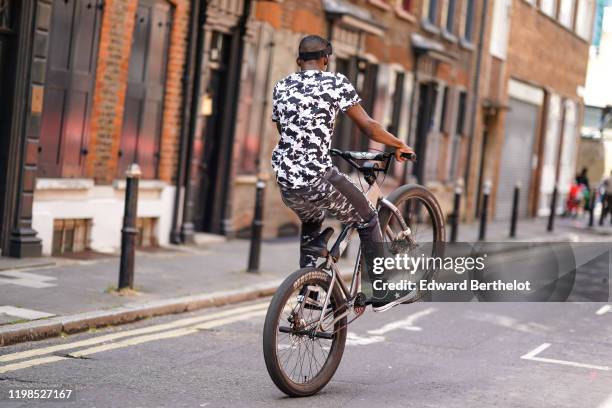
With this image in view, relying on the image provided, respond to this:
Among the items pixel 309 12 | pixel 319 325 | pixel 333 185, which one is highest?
pixel 309 12

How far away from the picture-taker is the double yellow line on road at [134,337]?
7453mm

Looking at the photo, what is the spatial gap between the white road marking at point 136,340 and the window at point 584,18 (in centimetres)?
2976

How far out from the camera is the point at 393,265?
284 inches

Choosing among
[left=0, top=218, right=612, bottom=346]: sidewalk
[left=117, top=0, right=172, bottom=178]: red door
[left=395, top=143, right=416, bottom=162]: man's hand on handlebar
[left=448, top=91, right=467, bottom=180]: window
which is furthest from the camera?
[left=448, top=91, right=467, bottom=180]: window

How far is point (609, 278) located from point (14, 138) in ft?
26.4

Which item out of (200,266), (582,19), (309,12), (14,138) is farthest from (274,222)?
(582,19)

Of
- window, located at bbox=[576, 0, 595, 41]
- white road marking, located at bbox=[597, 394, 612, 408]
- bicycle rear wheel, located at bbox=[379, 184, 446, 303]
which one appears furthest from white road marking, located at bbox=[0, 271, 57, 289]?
window, located at bbox=[576, 0, 595, 41]

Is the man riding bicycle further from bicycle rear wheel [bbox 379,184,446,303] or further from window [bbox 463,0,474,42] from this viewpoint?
window [bbox 463,0,474,42]

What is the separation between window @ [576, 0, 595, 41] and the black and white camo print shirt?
107ft

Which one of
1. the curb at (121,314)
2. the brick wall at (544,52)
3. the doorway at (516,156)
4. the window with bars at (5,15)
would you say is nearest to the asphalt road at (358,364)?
the curb at (121,314)

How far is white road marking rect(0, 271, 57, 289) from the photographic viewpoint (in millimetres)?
10344

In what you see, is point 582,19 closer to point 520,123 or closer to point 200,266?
point 520,123

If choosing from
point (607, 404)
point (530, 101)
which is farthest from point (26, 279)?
point (530, 101)

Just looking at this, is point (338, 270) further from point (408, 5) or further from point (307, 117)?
point (408, 5)
